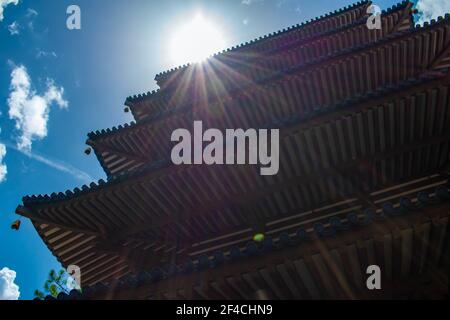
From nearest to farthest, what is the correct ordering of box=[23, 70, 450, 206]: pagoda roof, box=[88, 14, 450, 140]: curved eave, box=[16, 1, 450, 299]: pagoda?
box=[16, 1, 450, 299]: pagoda < box=[23, 70, 450, 206]: pagoda roof < box=[88, 14, 450, 140]: curved eave

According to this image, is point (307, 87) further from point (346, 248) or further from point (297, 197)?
point (346, 248)

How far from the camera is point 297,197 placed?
7000mm

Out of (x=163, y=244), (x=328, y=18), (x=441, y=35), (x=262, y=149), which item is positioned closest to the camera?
(x=262, y=149)

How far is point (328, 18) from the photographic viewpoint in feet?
42.4

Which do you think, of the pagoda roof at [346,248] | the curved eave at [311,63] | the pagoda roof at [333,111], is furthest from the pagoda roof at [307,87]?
the pagoda roof at [346,248]

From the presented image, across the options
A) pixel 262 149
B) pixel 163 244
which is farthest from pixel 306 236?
pixel 163 244

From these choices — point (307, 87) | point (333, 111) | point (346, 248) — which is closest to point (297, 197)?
Result: point (333, 111)

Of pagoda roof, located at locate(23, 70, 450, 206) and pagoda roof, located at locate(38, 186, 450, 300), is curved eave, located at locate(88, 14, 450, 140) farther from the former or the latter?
pagoda roof, located at locate(38, 186, 450, 300)

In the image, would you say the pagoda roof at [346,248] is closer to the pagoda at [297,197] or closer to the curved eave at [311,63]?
the pagoda at [297,197]

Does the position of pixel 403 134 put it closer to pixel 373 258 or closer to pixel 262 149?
pixel 262 149

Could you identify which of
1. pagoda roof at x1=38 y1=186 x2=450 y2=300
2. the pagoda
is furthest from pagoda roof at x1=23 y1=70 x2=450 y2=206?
pagoda roof at x1=38 y1=186 x2=450 y2=300

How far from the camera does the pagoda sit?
165 inches

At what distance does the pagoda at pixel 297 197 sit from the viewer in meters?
4.20
